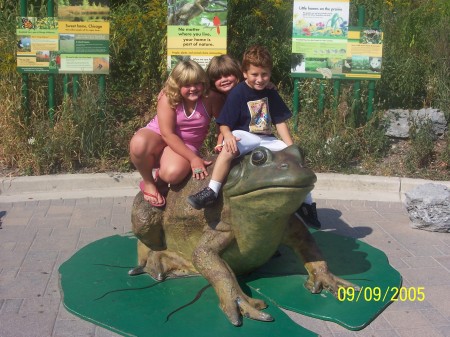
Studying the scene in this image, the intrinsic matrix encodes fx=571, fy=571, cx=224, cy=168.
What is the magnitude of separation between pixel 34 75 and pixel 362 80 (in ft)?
15.3

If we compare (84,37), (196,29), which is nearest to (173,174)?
(196,29)

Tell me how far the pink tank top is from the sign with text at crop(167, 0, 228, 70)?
130 inches

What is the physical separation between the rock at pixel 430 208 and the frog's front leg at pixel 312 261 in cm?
174

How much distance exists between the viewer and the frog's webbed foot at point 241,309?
11.7 ft

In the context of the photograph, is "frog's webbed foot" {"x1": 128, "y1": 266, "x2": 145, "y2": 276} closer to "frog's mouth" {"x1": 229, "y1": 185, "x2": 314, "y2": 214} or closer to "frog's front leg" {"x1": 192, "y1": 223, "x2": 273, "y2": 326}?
"frog's front leg" {"x1": 192, "y1": 223, "x2": 273, "y2": 326}

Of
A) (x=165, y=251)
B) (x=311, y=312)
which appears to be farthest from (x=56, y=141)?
(x=311, y=312)

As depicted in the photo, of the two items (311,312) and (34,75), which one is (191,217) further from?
(34,75)

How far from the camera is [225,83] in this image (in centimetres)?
450

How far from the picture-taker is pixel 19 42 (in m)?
7.54

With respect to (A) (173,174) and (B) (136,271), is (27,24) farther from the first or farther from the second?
(B) (136,271)

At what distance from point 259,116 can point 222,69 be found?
0.50 metres

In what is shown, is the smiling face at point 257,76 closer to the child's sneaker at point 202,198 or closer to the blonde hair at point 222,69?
the blonde hair at point 222,69
